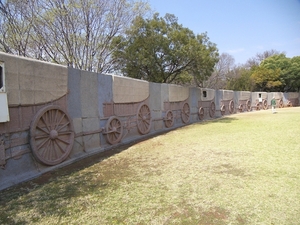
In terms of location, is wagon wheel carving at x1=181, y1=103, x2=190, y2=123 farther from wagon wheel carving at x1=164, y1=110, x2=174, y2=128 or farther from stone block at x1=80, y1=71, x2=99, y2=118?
stone block at x1=80, y1=71, x2=99, y2=118

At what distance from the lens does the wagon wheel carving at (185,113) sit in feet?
36.0

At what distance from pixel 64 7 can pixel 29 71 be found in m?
7.89

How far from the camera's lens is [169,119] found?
9656mm

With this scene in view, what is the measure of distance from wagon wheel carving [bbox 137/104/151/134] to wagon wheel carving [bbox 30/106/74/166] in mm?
3106

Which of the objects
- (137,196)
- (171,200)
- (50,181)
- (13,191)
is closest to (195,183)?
(171,200)

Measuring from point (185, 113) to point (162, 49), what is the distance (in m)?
3.52

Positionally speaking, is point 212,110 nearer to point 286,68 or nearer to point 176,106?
point 176,106

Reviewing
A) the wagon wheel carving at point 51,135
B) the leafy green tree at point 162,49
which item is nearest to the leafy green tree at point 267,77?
the leafy green tree at point 162,49

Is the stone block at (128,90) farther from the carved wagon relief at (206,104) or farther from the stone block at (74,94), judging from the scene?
the carved wagon relief at (206,104)

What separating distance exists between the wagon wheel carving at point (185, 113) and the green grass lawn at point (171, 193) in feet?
19.7

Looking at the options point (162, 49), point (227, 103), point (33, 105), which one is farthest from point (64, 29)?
point (227, 103)

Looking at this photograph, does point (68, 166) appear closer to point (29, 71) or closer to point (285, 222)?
point (29, 71)

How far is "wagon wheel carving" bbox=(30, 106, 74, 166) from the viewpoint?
13.0ft

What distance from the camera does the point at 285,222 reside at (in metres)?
2.29
